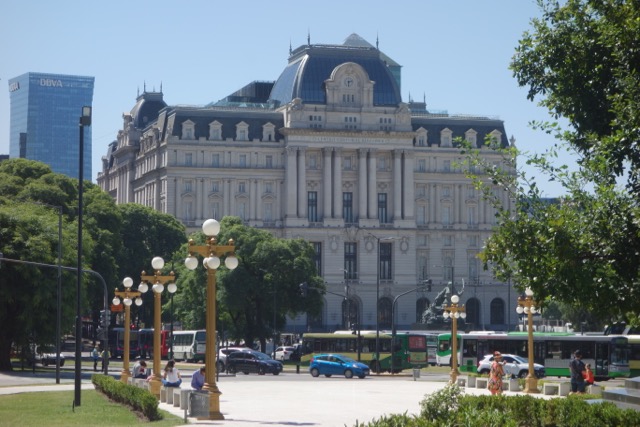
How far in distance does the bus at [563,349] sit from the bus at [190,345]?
2714 centimetres

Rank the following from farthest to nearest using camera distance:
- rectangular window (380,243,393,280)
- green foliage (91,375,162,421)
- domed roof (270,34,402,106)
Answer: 1. domed roof (270,34,402,106)
2. rectangular window (380,243,393,280)
3. green foliage (91,375,162,421)

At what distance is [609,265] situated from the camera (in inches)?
1206

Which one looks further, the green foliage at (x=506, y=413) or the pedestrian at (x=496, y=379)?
the pedestrian at (x=496, y=379)

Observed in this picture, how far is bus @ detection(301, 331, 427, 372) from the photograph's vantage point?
297 feet

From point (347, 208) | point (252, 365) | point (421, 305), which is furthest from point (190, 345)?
point (421, 305)

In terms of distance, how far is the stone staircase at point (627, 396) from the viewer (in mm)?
31558

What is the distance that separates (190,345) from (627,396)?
75.2 m

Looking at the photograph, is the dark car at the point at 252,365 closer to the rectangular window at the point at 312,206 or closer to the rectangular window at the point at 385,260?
the rectangular window at the point at 312,206

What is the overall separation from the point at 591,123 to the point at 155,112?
5733 inches

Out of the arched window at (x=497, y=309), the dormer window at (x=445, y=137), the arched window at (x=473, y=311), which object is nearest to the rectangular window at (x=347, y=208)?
the dormer window at (x=445, y=137)

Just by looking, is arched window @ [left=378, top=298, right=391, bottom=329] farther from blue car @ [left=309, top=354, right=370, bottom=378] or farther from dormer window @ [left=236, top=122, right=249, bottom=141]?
Answer: blue car @ [left=309, top=354, right=370, bottom=378]

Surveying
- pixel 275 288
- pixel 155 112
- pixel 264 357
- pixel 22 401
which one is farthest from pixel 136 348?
pixel 155 112

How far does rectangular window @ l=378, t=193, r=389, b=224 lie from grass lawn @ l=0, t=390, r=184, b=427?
353 feet

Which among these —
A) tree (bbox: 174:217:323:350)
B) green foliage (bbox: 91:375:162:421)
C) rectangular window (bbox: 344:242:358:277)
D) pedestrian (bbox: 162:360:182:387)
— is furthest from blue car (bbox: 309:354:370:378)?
rectangular window (bbox: 344:242:358:277)
